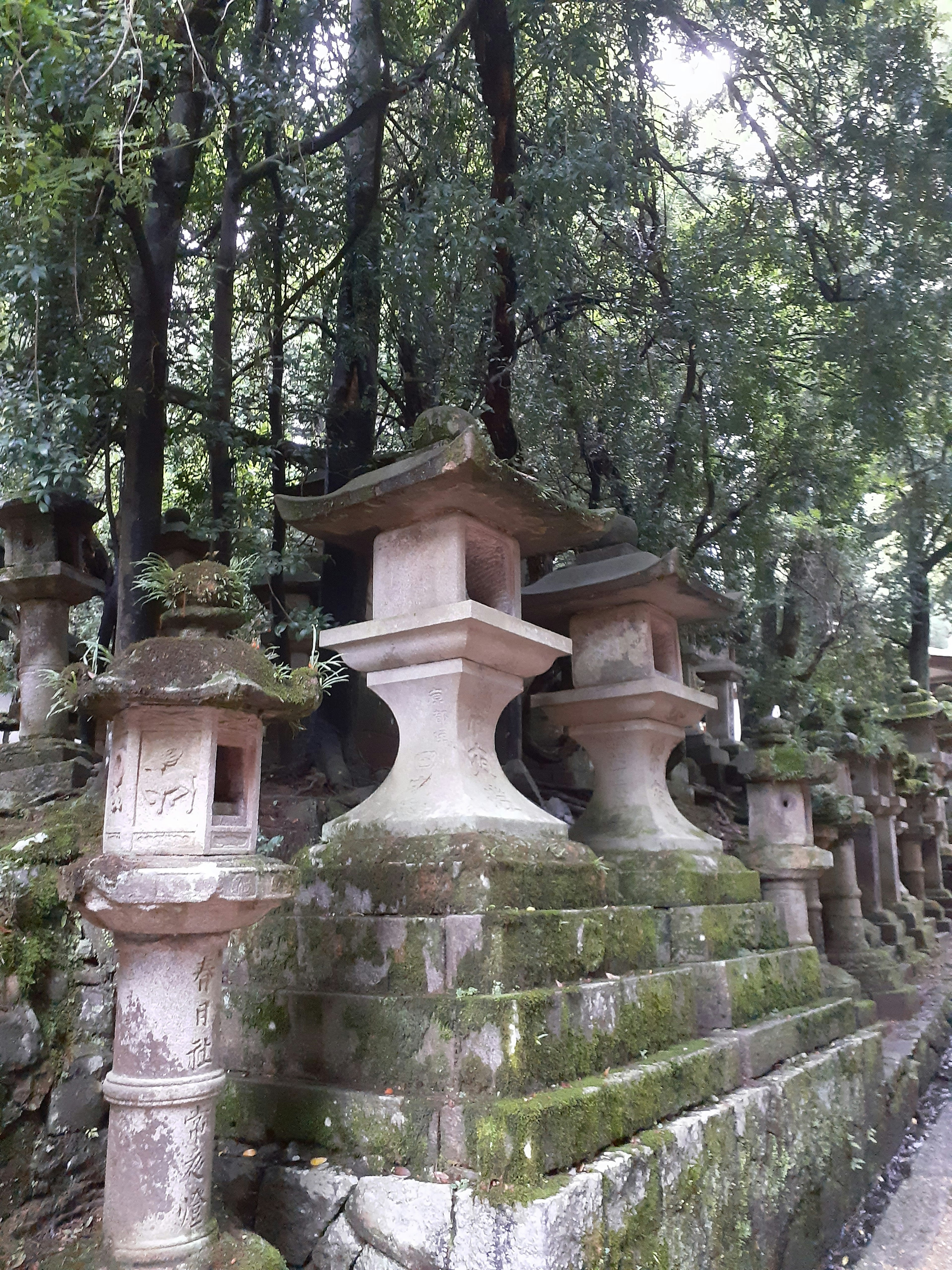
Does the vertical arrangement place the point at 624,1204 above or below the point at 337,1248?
above

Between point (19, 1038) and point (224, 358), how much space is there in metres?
4.63

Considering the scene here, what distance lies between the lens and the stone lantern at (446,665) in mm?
3707

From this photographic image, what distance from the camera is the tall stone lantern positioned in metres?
2.91

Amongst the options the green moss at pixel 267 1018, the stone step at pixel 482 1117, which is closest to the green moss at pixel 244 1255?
the stone step at pixel 482 1117

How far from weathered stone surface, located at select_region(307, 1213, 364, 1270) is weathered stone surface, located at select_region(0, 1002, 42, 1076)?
1470mm

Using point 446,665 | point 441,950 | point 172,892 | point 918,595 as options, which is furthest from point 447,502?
point 918,595

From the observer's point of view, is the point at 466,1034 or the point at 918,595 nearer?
the point at 466,1034

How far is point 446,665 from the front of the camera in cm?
408

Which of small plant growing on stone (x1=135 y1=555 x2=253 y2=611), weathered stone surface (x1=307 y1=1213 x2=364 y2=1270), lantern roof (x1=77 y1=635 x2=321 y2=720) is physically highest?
small plant growing on stone (x1=135 y1=555 x2=253 y2=611)

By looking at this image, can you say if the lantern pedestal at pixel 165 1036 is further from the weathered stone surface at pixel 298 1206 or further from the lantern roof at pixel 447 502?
the lantern roof at pixel 447 502

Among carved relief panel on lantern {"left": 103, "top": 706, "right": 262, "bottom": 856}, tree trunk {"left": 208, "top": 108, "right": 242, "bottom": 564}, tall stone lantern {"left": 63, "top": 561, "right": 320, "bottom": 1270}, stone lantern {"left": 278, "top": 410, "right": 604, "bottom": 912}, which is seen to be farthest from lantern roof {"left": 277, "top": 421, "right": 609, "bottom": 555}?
tree trunk {"left": 208, "top": 108, "right": 242, "bottom": 564}

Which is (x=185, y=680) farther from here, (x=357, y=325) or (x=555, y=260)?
(x=357, y=325)

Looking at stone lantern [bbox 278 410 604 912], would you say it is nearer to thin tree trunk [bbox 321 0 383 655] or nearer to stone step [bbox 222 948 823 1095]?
stone step [bbox 222 948 823 1095]

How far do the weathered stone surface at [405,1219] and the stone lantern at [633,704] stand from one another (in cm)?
219
